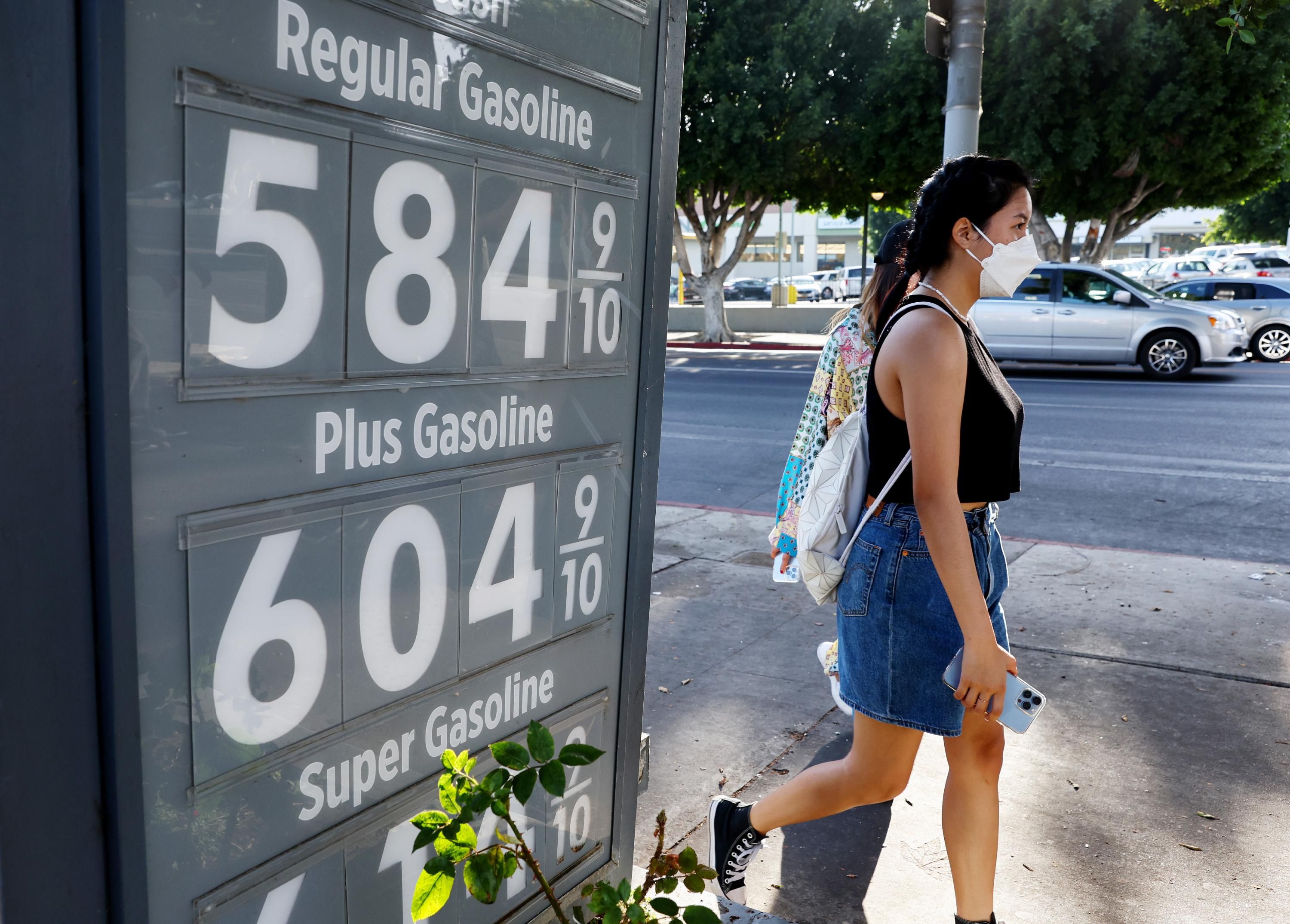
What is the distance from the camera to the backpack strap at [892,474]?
257cm

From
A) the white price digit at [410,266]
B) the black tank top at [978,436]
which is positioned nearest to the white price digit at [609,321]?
the white price digit at [410,266]

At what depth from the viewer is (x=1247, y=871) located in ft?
10.8

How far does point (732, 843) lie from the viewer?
3109 mm

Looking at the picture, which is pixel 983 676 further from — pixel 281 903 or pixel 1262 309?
pixel 1262 309

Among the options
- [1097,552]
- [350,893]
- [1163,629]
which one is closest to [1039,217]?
[1097,552]

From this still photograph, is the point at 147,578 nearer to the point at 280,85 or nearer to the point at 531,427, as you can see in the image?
the point at 280,85

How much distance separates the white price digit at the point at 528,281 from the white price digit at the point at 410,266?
0.11 meters

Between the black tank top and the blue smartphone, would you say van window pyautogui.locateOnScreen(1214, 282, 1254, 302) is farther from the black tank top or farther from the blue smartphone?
the blue smartphone

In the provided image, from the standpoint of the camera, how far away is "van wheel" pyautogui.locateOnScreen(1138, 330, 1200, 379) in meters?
16.3

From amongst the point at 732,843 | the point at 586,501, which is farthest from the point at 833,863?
the point at 586,501

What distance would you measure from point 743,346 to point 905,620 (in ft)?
76.3

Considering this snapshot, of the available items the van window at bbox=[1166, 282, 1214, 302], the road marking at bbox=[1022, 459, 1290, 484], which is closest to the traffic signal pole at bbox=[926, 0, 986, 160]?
the road marking at bbox=[1022, 459, 1290, 484]

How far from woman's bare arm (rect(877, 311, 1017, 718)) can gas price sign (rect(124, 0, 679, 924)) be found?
1.95 ft

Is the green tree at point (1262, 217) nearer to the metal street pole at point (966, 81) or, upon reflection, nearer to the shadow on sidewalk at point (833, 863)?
the metal street pole at point (966, 81)
